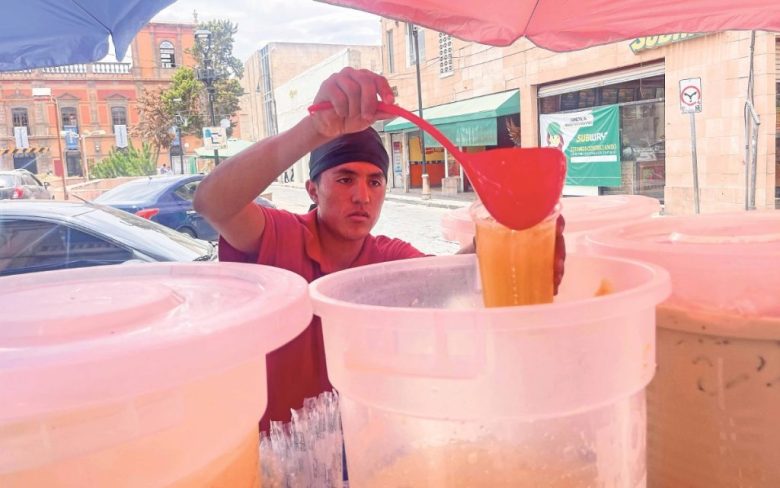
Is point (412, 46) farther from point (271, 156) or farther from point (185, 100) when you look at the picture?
point (271, 156)

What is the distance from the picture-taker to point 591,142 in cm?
1065

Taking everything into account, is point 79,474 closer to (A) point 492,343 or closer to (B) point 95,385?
(B) point 95,385

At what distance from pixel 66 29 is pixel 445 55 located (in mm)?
14575

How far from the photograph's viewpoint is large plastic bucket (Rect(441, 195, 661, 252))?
1.12 metres

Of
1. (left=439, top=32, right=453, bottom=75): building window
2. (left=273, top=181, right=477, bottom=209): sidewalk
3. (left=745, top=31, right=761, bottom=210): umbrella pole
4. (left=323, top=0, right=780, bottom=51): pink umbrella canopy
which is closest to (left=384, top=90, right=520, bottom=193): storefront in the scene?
(left=273, top=181, right=477, bottom=209): sidewalk

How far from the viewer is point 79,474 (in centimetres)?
45

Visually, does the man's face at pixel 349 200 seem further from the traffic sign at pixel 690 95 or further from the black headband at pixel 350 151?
the traffic sign at pixel 690 95

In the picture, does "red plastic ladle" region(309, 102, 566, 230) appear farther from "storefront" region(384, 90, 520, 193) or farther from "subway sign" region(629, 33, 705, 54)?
"storefront" region(384, 90, 520, 193)

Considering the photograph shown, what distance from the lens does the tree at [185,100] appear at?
71.1ft

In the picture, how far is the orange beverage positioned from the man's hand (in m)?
0.29

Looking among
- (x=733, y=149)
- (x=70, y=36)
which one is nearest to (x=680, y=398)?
(x=70, y=36)

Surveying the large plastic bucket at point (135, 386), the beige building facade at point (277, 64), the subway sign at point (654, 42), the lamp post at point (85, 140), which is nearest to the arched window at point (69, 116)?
the lamp post at point (85, 140)

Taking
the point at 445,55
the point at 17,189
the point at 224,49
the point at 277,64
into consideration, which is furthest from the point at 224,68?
the point at 17,189

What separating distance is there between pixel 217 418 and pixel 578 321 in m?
0.32
